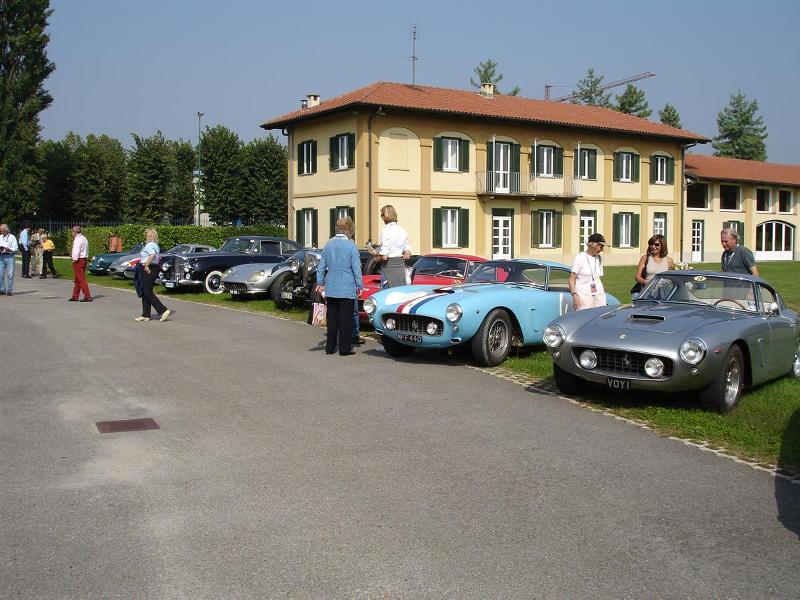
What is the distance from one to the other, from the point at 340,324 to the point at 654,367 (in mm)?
4813

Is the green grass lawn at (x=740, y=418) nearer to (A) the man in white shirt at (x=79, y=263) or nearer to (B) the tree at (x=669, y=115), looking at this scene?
(A) the man in white shirt at (x=79, y=263)

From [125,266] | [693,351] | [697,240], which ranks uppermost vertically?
[697,240]

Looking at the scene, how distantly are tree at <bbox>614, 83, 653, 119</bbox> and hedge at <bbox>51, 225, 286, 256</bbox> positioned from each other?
5497 cm

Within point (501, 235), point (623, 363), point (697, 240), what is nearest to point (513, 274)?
point (623, 363)

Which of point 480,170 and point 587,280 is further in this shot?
point 480,170

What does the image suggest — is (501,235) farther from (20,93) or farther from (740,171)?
(20,93)

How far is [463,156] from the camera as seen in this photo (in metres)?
39.0

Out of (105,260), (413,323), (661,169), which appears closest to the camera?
(413,323)

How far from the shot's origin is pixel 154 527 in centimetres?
456

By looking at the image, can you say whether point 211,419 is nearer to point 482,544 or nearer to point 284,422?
point 284,422

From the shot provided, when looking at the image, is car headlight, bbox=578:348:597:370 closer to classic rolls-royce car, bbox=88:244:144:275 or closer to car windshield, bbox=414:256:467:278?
car windshield, bbox=414:256:467:278

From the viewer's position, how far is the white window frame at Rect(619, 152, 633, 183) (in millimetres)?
44969

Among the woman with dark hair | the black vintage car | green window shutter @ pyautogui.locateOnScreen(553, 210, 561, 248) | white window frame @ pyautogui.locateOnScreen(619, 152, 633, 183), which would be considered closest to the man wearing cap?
the woman with dark hair

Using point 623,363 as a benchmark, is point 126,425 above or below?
below
